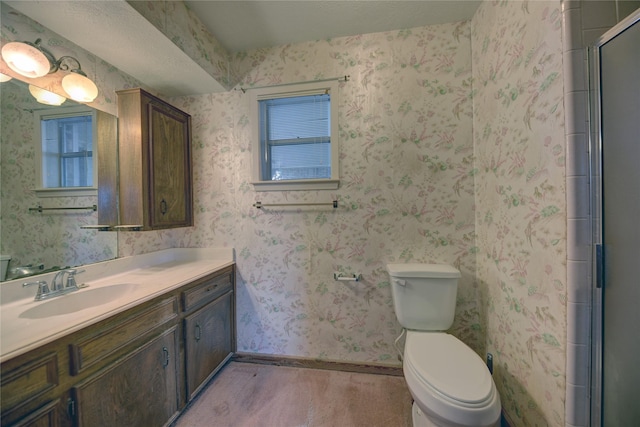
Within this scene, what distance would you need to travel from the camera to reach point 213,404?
1419mm

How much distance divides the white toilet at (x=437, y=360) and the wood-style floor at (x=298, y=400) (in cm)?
25

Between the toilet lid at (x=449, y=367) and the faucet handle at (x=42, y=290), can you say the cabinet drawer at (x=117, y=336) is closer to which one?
the faucet handle at (x=42, y=290)

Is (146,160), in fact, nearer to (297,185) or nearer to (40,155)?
(40,155)

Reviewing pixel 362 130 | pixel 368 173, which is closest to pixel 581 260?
pixel 368 173

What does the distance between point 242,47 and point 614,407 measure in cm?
279

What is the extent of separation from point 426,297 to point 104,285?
6.25ft

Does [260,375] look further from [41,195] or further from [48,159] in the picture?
[48,159]

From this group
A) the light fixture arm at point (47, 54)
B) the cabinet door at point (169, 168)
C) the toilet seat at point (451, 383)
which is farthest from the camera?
the cabinet door at point (169, 168)

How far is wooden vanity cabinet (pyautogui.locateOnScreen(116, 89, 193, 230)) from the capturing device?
146 cm

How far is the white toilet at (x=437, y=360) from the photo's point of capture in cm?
90

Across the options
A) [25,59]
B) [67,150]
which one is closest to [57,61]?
[25,59]

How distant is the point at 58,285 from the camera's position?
3.78 ft

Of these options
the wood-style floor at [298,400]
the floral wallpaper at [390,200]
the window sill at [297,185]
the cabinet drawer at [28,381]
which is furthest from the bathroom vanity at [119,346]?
the window sill at [297,185]

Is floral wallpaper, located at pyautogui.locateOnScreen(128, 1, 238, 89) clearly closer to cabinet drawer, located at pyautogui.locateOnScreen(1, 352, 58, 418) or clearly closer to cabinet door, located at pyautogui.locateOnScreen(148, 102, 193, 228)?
cabinet door, located at pyautogui.locateOnScreen(148, 102, 193, 228)
